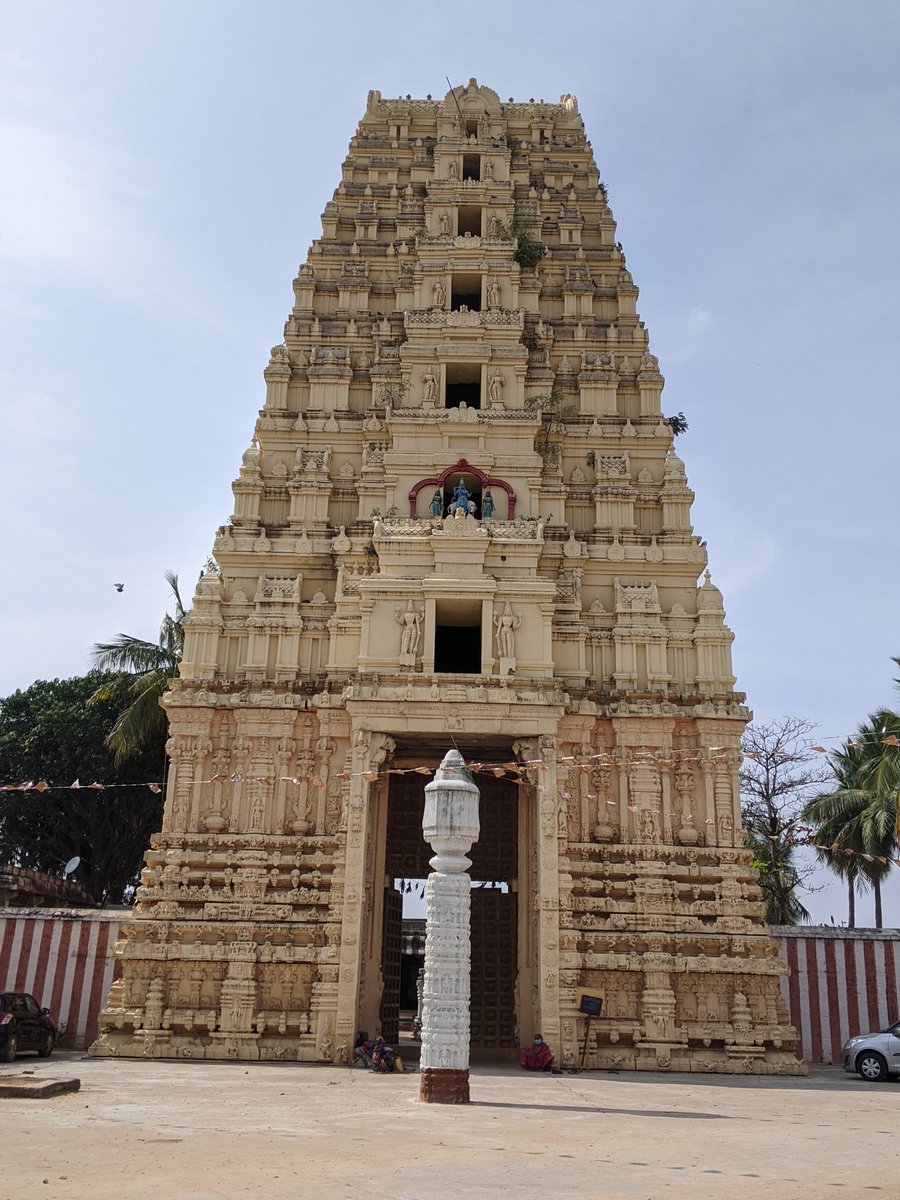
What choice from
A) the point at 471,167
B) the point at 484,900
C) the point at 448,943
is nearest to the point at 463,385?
the point at 471,167

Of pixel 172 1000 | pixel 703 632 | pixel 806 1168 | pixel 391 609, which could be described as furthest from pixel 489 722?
pixel 806 1168

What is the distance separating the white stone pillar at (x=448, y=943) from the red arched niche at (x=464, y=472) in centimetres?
1156

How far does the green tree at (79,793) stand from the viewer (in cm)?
3778

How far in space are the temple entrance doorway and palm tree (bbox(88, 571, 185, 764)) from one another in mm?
11145

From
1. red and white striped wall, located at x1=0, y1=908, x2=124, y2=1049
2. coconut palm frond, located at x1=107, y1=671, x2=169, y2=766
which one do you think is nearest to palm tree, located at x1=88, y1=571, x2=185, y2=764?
coconut palm frond, located at x1=107, y1=671, x2=169, y2=766

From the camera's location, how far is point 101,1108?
12727 mm

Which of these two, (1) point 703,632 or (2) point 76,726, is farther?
(2) point 76,726

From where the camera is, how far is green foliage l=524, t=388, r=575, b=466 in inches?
1086

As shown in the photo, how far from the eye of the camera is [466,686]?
22.7m

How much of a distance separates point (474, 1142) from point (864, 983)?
17.3 metres

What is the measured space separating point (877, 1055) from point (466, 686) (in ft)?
36.3

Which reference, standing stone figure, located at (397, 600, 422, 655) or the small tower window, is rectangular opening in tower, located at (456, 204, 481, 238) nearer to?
the small tower window

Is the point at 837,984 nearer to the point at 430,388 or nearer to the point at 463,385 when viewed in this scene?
the point at 430,388

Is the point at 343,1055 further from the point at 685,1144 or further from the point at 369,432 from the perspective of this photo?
the point at 369,432
